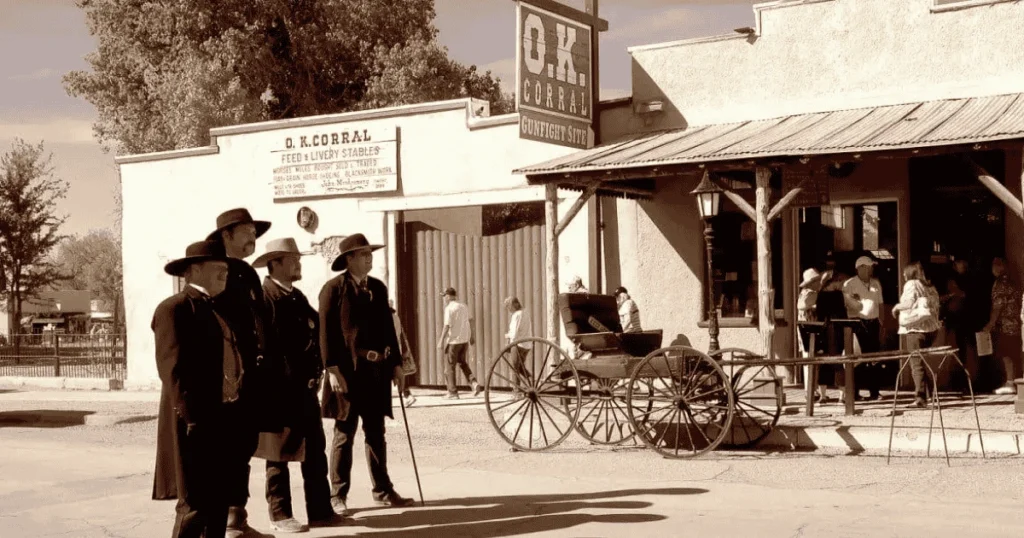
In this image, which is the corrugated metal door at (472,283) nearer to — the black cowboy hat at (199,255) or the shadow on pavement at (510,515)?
the shadow on pavement at (510,515)

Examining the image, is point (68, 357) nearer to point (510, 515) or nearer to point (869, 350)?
point (869, 350)

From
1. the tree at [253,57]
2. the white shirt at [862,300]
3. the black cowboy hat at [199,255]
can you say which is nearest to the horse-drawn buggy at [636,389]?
the white shirt at [862,300]

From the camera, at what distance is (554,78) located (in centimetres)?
1659

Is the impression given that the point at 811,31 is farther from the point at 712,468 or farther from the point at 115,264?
the point at 115,264

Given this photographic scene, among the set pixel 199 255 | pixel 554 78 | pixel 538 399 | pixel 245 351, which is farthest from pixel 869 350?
pixel 199 255

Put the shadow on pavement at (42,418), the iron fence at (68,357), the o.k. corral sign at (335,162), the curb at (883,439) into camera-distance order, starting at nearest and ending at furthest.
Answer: the curb at (883,439) → the shadow on pavement at (42,418) → the o.k. corral sign at (335,162) → the iron fence at (68,357)

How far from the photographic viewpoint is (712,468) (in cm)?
1090

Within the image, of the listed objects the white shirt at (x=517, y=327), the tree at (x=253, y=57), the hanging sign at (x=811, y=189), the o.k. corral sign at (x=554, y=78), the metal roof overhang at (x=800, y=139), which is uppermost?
the tree at (x=253, y=57)

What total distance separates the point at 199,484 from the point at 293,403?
4.06 feet

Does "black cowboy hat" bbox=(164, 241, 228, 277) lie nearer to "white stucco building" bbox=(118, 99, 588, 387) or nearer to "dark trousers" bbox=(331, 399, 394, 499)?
"dark trousers" bbox=(331, 399, 394, 499)

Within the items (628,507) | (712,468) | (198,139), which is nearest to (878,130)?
(712,468)

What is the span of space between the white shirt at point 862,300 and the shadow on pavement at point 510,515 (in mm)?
5373

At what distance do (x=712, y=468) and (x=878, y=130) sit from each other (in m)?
4.91

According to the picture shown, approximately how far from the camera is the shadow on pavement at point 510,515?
26.8 ft
